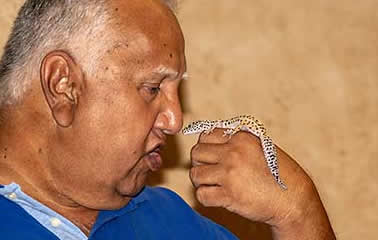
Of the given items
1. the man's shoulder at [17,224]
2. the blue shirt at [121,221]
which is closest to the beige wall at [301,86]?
the blue shirt at [121,221]

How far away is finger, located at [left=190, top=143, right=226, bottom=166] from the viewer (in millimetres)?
2279

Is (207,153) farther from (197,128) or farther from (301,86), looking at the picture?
(301,86)

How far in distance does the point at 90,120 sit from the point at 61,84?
0.10m

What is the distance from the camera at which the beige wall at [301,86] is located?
336 cm

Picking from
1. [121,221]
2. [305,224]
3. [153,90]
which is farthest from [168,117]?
[305,224]

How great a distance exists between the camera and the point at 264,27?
136 inches

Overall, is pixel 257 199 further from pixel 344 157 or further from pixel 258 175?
pixel 344 157

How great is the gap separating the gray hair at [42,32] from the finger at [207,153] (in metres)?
0.35

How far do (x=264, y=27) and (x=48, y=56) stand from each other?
4.79ft

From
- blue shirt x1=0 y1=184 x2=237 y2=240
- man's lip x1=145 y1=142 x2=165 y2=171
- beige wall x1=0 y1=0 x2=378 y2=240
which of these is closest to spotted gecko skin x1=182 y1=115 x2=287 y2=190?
man's lip x1=145 y1=142 x2=165 y2=171

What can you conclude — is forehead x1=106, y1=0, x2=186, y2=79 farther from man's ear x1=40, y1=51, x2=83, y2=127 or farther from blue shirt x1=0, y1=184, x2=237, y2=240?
blue shirt x1=0, y1=184, x2=237, y2=240

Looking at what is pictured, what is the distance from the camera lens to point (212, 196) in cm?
226

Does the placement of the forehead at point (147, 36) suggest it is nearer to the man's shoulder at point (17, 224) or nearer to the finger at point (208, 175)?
the finger at point (208, 175)

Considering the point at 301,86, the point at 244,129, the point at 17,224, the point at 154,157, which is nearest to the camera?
the point at 17,224
